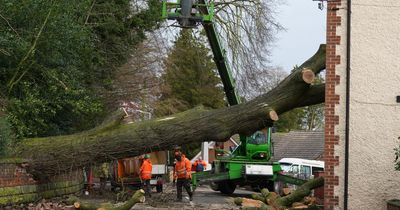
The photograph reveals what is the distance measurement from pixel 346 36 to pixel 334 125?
66.9 inches

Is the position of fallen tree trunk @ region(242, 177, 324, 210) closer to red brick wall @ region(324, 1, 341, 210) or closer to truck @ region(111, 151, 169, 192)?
red brick wall @ region(324, 1, 341, 210)

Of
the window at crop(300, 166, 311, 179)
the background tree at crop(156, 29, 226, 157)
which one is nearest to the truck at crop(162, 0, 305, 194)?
the window at crop(300, 166, 311, 179)

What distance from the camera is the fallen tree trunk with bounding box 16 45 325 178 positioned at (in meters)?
14.8

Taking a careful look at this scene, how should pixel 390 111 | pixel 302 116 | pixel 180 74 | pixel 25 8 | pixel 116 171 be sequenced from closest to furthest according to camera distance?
pixel 390 111 → pixel 25 8 → pixel 116 171 → pixel 180 74 → pixel 302 116

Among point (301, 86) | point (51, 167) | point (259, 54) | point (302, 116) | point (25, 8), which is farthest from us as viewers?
point (302, 116)

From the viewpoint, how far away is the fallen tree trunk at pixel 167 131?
1480cm

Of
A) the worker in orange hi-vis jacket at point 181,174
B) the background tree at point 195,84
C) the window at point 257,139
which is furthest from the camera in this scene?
the background tree at point 195,84

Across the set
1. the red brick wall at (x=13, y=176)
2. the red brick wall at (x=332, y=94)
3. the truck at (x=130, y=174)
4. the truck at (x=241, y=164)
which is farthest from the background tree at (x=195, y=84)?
the red brick wall at (x=332, y=94)

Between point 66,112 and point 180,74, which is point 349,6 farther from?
point 180,74

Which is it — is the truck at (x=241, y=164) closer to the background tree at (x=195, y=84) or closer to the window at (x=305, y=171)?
the window at (x=305, y=171)

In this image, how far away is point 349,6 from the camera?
490 inches

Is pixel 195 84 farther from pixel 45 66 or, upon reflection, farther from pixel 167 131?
pixel 167 131

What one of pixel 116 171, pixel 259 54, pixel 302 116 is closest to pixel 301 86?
pixel 116 171

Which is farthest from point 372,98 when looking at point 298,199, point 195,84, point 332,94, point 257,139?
point 195,84
